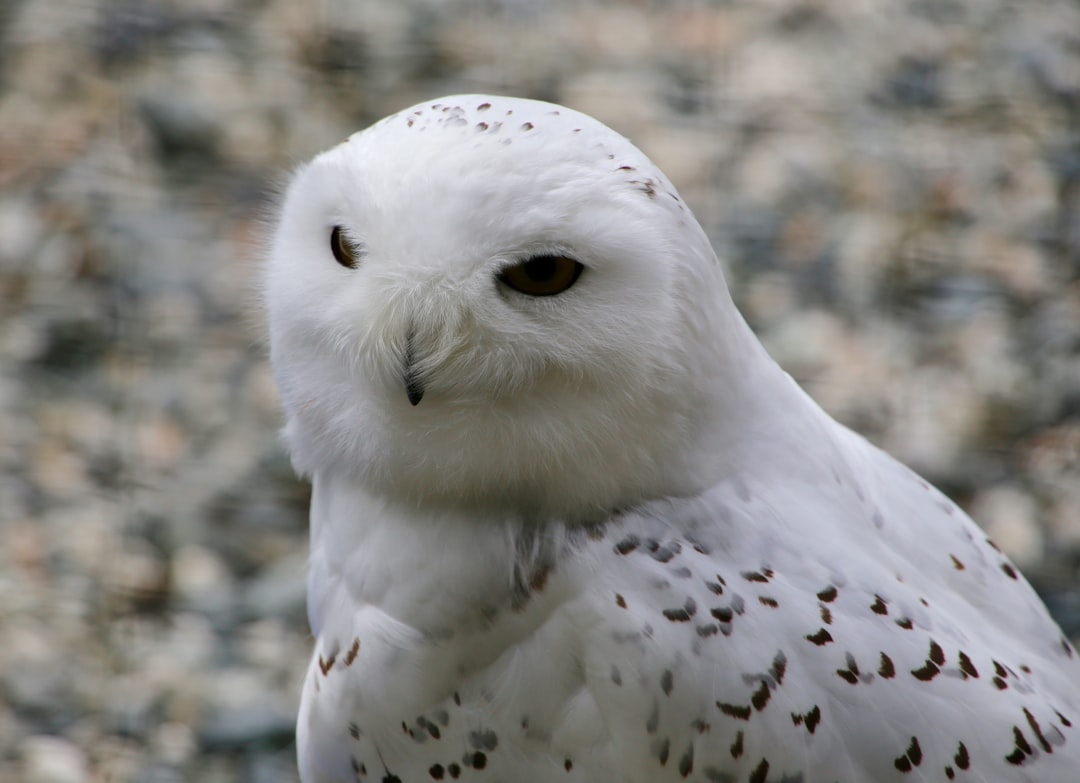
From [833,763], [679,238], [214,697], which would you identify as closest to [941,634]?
[833,763]

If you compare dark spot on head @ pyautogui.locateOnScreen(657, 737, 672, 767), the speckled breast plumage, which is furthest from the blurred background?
dark spot on head @ pyautogui.locateOnScreen(657, 737, 672, 767)

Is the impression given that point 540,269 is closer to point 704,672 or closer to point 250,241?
point 704,672

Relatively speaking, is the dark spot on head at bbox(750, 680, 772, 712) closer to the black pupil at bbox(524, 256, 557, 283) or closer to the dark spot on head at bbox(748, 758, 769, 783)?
the dark spot on head at bbox(748, 758, 769, 783)

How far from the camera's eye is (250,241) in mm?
2045

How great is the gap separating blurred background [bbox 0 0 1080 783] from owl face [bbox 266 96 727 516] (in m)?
0.99

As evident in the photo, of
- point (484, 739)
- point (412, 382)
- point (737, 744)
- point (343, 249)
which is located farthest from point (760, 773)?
point (343, 249)

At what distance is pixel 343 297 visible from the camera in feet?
3.47

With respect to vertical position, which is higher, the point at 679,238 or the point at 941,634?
the point at 679,238

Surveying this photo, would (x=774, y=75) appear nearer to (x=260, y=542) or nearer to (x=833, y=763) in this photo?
(x=260, y=542)

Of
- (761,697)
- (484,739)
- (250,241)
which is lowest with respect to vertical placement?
(250,241)

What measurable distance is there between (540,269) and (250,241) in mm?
1145

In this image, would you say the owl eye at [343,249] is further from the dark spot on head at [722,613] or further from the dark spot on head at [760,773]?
the dark spot on head at [760,773]

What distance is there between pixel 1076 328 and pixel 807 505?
61.8 inches

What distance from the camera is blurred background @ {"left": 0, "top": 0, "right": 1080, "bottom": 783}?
6.97 feet
